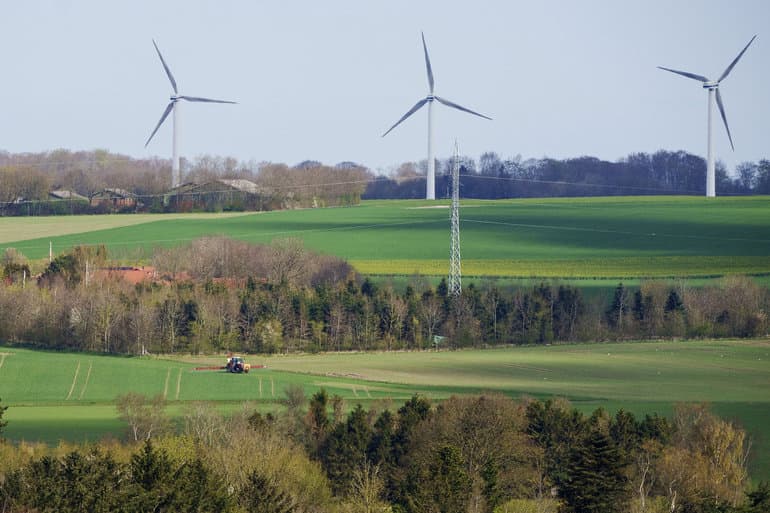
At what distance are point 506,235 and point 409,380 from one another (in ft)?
174

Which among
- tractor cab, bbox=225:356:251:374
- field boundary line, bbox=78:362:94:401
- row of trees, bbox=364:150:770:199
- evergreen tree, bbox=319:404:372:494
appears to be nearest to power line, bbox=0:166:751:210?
row of trees, bbox=364:150:770:199

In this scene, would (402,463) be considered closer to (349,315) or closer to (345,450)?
(345,450)

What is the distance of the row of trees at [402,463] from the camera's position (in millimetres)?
37531

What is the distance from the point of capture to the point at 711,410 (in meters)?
56.5

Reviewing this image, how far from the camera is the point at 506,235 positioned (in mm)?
117312

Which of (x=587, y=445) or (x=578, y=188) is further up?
(x=578, y=188)

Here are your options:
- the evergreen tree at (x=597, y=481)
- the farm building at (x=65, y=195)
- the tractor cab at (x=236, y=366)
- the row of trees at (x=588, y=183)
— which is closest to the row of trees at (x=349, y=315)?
the tractor cab at (x=236, y=366)

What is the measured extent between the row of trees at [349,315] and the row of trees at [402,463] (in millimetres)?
22387

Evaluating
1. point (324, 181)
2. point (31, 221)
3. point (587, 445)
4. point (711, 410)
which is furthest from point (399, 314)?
point (324, 181)

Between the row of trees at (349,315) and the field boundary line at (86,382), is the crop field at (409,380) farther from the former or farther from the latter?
the row of trees at (349,315)

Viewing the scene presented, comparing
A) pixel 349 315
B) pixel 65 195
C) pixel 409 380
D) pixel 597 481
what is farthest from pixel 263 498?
pixel 65 195

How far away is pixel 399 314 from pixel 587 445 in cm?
3909

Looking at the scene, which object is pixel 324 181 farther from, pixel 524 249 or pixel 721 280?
pixel 721 280

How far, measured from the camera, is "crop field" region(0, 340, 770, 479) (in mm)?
58094
